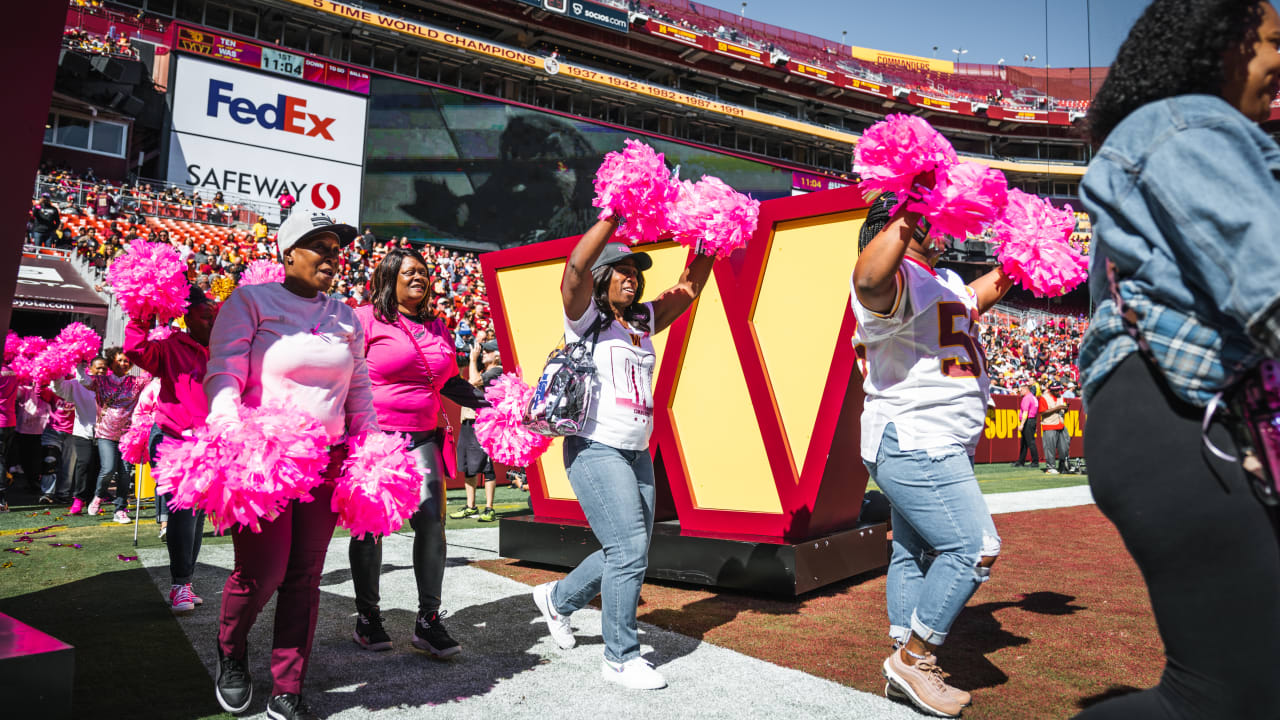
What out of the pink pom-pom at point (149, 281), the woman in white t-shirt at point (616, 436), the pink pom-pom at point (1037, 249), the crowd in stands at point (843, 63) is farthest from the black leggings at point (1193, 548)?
the crowd in stands at point (843, 63)

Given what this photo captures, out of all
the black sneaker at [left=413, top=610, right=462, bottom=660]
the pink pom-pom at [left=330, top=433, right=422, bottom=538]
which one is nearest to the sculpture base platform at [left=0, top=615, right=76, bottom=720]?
the pink pom-pom at [left=330, top=433, right=422, bottom=538]

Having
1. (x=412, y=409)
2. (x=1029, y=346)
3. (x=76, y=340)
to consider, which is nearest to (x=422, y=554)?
(x=412, y=409)

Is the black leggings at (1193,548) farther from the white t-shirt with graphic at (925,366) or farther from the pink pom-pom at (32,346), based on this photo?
the pink pom-pom at (32,346)

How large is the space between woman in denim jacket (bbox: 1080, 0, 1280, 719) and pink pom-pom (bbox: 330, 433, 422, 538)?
2.37 metres

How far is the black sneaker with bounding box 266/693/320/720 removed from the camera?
9.64ft

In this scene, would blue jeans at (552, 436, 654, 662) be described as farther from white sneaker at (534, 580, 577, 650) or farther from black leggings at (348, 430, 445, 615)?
black leggings at (348, 430, 445, 615)

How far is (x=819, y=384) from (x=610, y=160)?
2394 millimetres

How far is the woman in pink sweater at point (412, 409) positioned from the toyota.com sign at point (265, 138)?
25585 mm

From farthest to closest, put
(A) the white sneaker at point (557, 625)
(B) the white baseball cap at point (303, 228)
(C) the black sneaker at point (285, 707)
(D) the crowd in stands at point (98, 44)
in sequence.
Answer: (D) the crowd in stands at point (98, 44), (A) the white sneaker at point (557, 625), (B) the white baseball cap at point (303, 228), (C) the black sneaker at point (285, 707)

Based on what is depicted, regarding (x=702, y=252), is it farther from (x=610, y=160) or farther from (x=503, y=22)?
(x=503, y=22)

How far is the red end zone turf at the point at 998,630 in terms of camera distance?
3.45 metres

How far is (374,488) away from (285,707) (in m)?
0.85

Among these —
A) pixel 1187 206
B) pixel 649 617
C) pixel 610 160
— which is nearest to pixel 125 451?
pixel 649 617

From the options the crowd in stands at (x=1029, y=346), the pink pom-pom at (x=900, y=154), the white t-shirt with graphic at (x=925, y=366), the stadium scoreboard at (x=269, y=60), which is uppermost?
the stadium scoreboard at (x=269, y=60)
